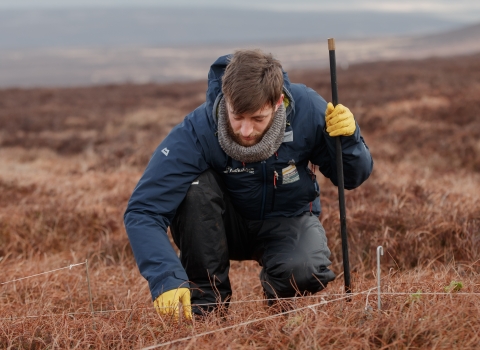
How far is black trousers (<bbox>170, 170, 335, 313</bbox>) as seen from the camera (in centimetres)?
329

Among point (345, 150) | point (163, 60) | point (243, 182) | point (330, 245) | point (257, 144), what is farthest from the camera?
point (163, 60)

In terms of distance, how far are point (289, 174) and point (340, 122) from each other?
428 mm

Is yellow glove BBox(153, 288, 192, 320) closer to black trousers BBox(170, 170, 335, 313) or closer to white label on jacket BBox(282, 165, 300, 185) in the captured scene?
black trousers BBox(170, 170, 335, 313)

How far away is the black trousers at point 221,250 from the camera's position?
3287 millimetres

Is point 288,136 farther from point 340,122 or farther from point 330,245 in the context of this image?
point 330,245

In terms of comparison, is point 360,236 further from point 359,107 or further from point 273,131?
point 359,107

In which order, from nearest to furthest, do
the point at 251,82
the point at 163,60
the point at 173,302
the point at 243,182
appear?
the point at 173,302 → the point at 251,82 → the point at 243,182 → the point at 163,60

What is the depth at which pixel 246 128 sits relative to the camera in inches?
122

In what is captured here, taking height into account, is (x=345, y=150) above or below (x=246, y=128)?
below

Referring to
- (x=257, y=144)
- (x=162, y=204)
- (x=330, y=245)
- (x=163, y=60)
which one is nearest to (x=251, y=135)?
(x=257, y=144)

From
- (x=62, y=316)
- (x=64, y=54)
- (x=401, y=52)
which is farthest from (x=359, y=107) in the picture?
(x=64, y=54)

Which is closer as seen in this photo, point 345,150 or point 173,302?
point 173,302

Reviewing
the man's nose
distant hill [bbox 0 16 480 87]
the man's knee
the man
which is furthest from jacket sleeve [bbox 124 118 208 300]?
distant hill [bbox 0 16 480 87]

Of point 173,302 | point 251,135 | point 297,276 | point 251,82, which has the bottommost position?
point 297,276
